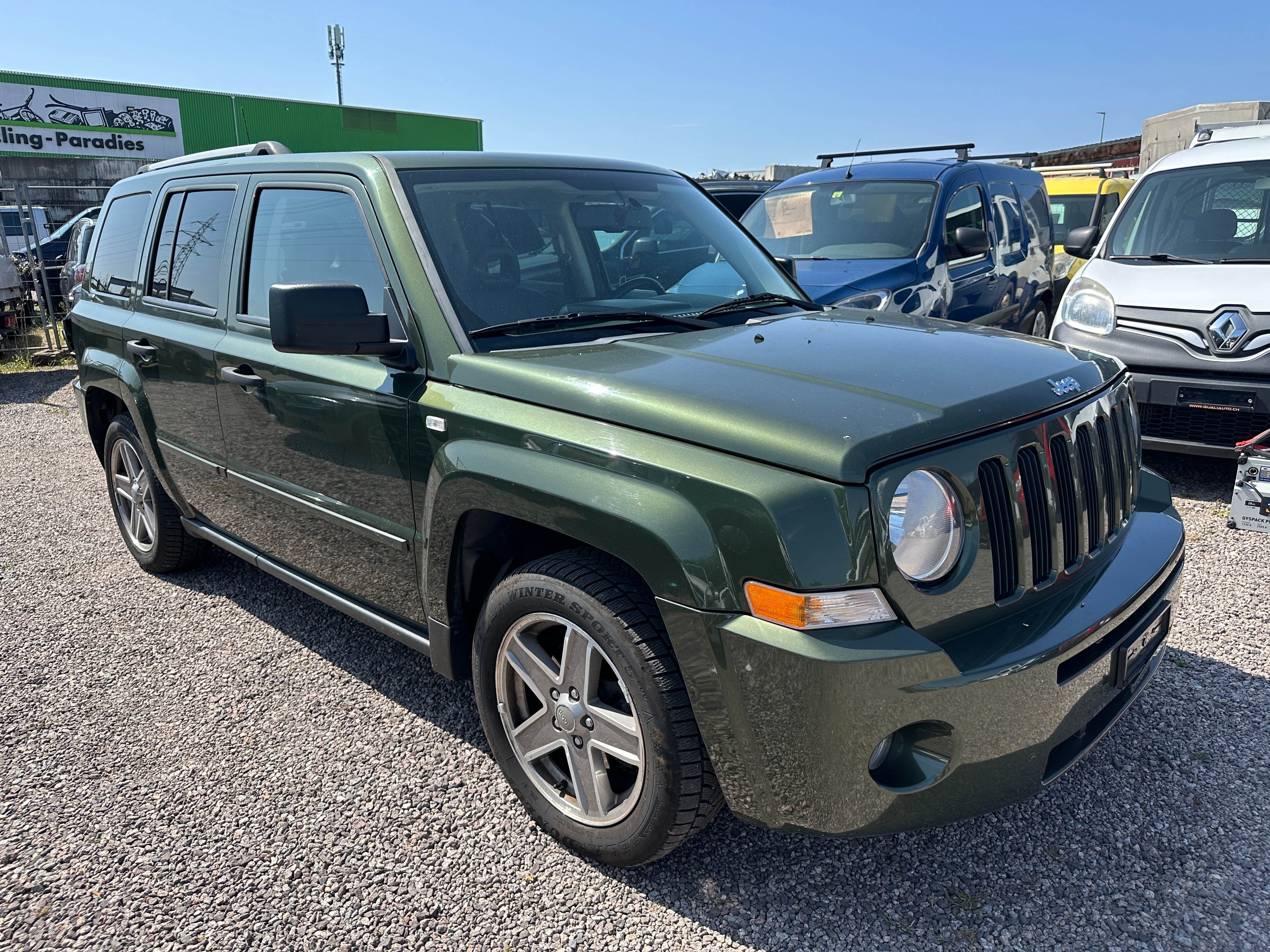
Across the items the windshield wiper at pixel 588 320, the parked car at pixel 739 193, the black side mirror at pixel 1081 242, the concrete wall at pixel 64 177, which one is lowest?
the windshield wiper at pixel 588 320

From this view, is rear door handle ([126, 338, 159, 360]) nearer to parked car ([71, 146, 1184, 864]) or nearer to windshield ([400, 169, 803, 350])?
parked car ([71, 146, 1184, 864])

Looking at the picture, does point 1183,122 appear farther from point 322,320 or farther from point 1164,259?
point 322,320

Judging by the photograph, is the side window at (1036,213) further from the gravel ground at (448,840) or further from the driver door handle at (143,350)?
the driver door handle at (143,350)

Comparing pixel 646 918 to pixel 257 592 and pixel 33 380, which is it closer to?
pixel 257 592

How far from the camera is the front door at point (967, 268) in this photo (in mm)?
7027

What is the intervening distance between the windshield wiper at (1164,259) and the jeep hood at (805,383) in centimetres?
378

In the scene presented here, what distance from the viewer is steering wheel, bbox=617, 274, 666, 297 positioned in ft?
10.2

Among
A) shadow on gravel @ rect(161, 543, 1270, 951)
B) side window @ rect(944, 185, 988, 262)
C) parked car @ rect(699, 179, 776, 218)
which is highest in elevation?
parked car @ rect(699, 179, 776, 218)

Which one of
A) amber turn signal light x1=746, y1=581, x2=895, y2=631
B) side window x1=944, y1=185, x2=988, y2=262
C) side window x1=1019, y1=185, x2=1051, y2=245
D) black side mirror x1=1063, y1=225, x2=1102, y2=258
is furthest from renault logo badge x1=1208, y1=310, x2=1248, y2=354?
amber turn signal light x1=746, y1=581, x2=895, y2=631

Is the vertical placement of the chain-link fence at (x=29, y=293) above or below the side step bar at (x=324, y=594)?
above

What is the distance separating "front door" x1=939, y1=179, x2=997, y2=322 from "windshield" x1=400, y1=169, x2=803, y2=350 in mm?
3886

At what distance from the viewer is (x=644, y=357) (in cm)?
256

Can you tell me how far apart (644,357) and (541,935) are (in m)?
1.54

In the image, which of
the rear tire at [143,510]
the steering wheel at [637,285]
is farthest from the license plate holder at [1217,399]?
the rear tire at [143,510]
